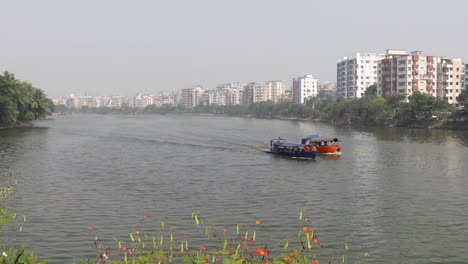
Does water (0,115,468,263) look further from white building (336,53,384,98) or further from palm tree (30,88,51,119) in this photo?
white building (336,53,384,98)

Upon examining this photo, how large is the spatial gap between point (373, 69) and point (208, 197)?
15716 centimetres

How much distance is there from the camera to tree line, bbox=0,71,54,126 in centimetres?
8262

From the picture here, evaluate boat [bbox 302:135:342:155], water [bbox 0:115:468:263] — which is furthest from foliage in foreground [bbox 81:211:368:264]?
boat [bbox 302:135:342:155]

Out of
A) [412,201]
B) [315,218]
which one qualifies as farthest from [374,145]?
[315,218]

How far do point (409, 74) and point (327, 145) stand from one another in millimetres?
83691

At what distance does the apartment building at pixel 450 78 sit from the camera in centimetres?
13138

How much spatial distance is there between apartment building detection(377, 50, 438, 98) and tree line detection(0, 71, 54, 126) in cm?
8290

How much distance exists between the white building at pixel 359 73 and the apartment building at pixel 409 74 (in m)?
34.8

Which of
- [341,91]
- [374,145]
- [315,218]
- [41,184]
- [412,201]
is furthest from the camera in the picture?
[341,91]

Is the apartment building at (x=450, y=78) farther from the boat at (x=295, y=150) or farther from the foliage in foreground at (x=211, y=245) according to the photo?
the foliage in foreground at (x=211, y=245)

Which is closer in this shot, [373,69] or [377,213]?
[377,213]

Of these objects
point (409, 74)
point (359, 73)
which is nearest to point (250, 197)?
point (409, 74)

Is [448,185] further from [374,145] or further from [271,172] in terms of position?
[374,145]

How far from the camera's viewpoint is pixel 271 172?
39.4 metres
